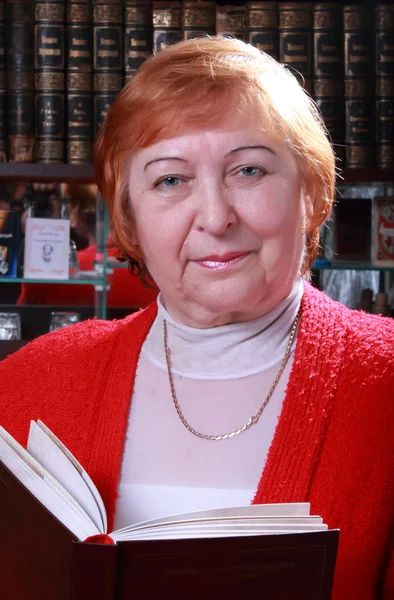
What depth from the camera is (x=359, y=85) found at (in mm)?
2352

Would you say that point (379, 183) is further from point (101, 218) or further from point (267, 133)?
point (267, 133)

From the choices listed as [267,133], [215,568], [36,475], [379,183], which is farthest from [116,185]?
[379,183]

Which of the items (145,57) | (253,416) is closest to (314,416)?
(253,416)

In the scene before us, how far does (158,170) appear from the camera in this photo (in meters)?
1.05

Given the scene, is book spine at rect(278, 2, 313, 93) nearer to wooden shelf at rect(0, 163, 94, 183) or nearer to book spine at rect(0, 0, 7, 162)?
wooden shelf at rect(0, 163, 94, 183)

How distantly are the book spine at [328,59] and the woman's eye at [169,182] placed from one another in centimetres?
137

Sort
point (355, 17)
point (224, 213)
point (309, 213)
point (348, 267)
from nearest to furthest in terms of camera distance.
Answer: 1. point (224, 213)
2. point (309, 213)
3. point (355, 17)
4. point (348, 267)

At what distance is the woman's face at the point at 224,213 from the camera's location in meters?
1.02

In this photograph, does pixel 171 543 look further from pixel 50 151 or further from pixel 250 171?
pixel 50 151

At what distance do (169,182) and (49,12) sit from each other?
1494mm

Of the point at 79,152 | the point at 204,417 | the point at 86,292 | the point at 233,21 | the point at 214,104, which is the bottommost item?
the point at 86,292

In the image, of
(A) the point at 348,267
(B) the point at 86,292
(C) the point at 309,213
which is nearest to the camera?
(C) the point at 309,213

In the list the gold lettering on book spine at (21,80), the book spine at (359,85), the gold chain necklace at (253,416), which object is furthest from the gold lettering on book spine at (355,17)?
the gold chain necklace at (253,416)

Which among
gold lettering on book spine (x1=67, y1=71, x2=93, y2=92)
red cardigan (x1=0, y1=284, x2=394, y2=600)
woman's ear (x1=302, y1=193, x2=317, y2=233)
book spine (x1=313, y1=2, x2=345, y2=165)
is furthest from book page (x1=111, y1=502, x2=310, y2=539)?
gold lettering on book spine (x1=67, y1=71, x2=93, y2=92)
